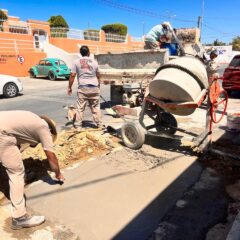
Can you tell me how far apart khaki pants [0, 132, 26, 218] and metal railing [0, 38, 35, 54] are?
21.2 metres

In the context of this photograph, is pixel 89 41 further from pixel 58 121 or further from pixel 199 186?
pixel 199 186

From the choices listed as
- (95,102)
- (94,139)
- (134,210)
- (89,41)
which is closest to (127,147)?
(94,139)

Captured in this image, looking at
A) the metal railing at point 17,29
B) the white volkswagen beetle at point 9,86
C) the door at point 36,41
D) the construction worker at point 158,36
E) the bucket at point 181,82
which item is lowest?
the white volkswagen beetle at point 9,86

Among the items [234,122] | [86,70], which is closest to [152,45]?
[86,70]

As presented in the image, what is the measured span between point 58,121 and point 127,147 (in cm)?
313

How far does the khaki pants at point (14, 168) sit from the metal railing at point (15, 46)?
21.2 metres

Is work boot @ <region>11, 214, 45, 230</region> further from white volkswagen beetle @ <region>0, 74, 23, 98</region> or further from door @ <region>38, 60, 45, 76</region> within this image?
door @ <region>38, 60, 45, 76</region>

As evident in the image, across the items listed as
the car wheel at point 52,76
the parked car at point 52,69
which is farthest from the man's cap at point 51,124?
the car wheel at point 52,76

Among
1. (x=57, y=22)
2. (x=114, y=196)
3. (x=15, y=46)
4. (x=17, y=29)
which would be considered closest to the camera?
(x=114, y=196)

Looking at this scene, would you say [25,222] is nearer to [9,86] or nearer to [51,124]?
[51,124]

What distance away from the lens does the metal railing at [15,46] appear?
2353cm

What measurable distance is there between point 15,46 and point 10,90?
11.7 m

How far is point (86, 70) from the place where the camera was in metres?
6.99

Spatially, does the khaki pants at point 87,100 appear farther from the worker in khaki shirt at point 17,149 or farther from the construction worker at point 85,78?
the worker in khaki shirt at point 17,149
